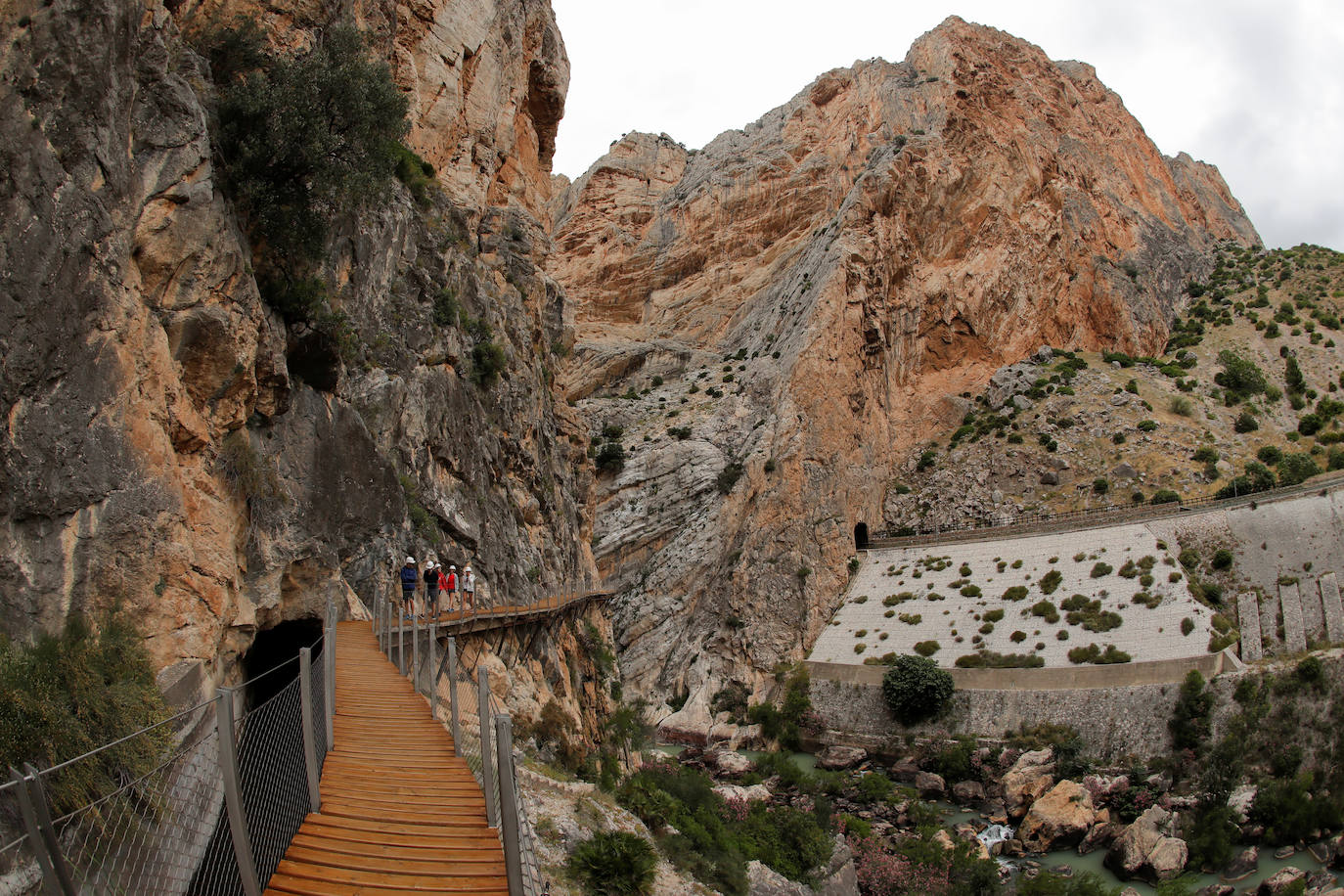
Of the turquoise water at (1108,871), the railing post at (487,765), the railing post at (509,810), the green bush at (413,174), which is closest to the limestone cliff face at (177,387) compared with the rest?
the green bush at (413,174)

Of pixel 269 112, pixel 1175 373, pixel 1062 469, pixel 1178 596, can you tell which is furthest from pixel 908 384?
pixel 269 112

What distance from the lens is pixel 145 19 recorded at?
1200cm

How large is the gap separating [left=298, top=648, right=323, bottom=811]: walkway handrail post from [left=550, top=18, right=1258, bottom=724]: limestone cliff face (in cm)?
3718

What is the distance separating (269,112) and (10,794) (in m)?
13.2

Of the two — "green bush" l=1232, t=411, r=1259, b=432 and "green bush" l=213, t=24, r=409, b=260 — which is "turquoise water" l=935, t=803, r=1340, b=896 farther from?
"green bush" l=1232, t=411, r=1259, b=432

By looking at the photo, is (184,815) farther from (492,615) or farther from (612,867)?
(492,615)

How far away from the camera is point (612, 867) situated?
10.7 metres

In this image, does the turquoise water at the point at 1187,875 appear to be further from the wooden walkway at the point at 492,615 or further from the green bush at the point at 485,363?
the green bush at the point at 485,363

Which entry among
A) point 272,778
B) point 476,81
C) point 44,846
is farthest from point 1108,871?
point 476,81

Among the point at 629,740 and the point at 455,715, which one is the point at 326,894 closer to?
the point at 455,715

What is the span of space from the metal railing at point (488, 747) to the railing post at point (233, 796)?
1716mm

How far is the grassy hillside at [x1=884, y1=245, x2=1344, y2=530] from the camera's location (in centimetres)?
4822

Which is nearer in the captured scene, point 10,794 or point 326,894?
point 326,894

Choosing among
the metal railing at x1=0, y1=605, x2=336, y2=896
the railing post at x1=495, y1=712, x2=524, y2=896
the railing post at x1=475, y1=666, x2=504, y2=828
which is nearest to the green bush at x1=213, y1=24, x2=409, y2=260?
the metal railing at x1=0, y1=605, x2=336, y2=896
